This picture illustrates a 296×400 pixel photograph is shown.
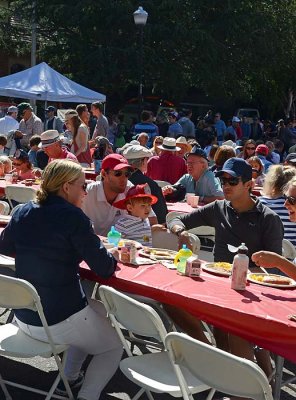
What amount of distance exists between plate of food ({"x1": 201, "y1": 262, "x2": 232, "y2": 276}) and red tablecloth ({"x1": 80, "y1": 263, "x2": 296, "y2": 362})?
0.07m

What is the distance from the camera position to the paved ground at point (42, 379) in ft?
15.6

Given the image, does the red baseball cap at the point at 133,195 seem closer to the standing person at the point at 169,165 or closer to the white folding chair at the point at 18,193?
the white folding chair at the point at 18,193

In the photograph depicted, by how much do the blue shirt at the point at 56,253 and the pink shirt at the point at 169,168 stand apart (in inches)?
212

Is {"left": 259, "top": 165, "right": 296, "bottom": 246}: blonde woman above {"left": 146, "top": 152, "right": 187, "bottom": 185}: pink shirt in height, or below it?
above

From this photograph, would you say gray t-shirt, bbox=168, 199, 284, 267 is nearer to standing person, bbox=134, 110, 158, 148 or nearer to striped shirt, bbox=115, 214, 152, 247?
striped shirt, bbox=115, 214, 152, 247

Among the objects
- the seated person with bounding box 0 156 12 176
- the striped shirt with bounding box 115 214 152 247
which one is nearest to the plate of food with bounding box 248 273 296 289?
the striped shirt with bounding box 115 214 152 247

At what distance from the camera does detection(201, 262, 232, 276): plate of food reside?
460cm

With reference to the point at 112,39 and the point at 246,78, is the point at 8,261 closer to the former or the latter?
the point at 112,39

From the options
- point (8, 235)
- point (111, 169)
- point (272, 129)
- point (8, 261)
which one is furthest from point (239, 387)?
point (272, 129)

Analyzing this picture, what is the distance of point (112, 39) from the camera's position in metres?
27.4

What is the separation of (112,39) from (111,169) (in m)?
22.3

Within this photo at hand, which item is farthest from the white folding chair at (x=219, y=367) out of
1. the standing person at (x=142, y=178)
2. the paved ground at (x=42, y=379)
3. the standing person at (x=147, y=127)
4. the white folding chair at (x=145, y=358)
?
the standing person at (x=147, y=127)

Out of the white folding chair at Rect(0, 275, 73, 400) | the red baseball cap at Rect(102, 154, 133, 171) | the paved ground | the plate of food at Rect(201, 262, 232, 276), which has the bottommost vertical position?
the paved ground

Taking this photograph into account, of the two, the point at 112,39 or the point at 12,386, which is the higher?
the point at 112,39
